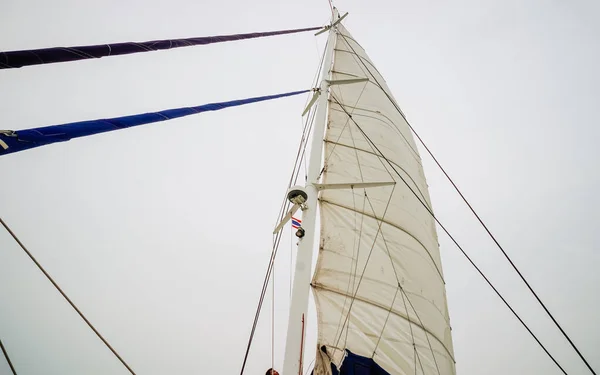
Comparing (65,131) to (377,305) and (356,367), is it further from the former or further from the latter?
(377,305)

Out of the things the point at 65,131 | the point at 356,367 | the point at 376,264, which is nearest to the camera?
the point at 65,131

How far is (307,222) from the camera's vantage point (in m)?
2.60

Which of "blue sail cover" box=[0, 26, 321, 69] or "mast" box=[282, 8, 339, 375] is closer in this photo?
"blue sail cover" box=[0, 26, 321, 69]

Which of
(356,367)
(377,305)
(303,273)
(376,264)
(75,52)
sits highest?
(376,264)

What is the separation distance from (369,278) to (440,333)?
1500mm

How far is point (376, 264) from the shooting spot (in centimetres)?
461

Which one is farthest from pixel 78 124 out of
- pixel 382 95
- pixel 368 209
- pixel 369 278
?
pixel 382 95

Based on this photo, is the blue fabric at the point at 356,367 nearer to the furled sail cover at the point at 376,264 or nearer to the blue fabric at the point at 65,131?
the furled sail cover at the point at 376,264

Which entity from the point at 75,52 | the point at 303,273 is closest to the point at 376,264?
the point at 303,273

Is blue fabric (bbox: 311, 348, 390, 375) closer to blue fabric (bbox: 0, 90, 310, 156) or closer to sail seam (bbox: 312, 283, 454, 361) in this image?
sail seam (bbox: 312, 283, 454, 361)

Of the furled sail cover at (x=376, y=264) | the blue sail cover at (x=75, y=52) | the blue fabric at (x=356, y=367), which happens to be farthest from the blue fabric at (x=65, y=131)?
the blue fabric at (x=356, y=367)

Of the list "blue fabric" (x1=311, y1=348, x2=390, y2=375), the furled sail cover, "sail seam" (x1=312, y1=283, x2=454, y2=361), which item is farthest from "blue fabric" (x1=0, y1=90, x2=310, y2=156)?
"sail seam" (x1=312, y1=283, x2=454, y2=361)

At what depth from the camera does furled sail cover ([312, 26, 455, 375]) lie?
3828 millimetres

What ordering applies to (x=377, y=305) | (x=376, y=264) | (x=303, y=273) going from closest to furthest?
(x=303, y=273) → (x=377, y=305) → (x=376, y=264)
